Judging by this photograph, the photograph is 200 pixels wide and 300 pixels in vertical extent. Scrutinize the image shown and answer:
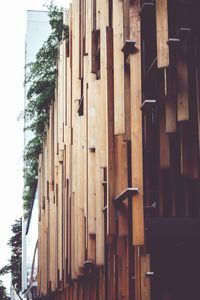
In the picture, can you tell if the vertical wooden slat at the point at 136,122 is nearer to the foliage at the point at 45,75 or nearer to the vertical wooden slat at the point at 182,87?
the vertical wooden slat at the point at 182,87

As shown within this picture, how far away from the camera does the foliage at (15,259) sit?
4664 cm

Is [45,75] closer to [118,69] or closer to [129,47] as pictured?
[118,69]

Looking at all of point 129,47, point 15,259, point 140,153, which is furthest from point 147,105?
point 15,259

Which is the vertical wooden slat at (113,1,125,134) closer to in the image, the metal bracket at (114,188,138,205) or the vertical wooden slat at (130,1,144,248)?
the vertical wooden slat at (130,1,144,248)

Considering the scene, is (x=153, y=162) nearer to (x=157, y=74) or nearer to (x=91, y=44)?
(x=157, y=74)

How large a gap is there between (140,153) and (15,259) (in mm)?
45990

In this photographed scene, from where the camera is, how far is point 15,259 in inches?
1996

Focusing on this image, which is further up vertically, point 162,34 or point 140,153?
point 162,34

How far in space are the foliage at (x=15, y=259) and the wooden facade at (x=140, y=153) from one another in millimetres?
Answer: 36478

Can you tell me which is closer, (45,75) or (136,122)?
(136,122)

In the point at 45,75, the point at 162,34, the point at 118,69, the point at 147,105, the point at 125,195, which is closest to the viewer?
the point at 162,34

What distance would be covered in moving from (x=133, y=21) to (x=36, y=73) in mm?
14678

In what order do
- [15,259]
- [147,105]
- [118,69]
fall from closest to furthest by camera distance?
1. [147,105]
2. [118,69]
3. [15,259]

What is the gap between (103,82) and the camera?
7488 mm
